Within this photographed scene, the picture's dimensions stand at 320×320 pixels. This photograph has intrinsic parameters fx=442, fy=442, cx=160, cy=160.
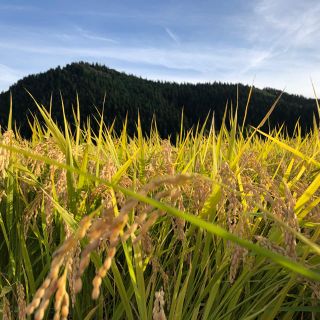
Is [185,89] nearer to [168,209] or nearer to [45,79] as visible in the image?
[45,79]

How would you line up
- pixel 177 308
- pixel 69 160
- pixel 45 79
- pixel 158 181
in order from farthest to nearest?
pixel 45 79, pixel 69 160, pixel 177 308, pixel 158 181

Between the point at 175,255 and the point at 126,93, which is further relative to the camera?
the point at 126,93

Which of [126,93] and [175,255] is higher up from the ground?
[126,93]

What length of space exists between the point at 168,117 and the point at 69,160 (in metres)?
45.7

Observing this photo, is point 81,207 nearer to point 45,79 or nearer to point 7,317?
point 7,317

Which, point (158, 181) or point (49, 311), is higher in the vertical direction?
point (158, 181)

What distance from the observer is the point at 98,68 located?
235 feet

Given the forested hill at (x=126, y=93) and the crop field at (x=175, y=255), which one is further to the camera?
the forested hill at (x=126, y=93)

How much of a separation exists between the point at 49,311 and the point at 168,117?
1805 inches

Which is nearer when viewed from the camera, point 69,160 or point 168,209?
point 168,209

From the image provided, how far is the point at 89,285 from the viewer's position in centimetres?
175

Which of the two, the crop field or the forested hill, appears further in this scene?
the forested hill

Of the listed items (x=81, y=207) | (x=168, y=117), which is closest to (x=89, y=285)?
(x=81, y=207)

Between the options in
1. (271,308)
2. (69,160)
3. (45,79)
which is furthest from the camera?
(45,79)
